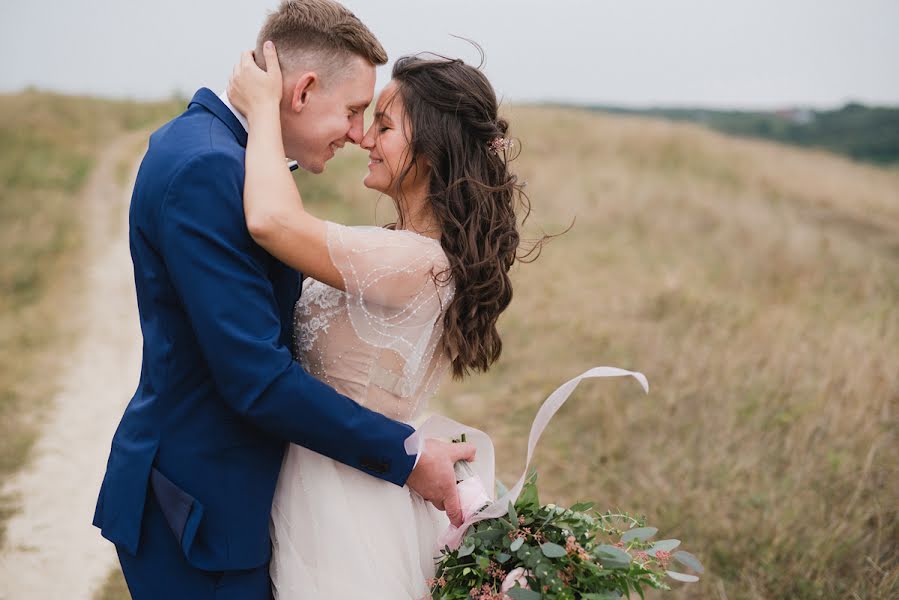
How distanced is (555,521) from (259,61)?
161cm

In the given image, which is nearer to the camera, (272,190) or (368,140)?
(272,190)

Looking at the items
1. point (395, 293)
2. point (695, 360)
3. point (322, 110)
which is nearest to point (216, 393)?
point (395, 293)

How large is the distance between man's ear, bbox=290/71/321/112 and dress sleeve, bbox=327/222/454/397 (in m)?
0.41

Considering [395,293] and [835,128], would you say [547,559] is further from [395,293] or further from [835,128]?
[835,128]

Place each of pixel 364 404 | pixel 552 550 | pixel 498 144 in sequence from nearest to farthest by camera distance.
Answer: pixel 552 550 < pixel 364 404 < pixel 498 144

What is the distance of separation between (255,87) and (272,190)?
40 centimetres

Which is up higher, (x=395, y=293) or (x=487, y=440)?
(x=395, y=293)

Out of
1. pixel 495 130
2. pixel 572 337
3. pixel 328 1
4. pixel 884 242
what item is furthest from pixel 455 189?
pixel 884 242

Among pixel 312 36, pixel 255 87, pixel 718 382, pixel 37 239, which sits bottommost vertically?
pixel 37 239

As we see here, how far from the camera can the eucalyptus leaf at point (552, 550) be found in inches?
75.9

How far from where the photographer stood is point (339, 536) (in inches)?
86.5

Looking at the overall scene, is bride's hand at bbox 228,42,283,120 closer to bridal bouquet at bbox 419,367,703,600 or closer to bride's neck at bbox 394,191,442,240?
bride's neck at bbox 394,191,442,240

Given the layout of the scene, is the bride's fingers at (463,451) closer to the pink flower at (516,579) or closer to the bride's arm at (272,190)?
the pink flower at (516,579)

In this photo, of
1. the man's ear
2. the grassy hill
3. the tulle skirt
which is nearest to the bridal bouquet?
the tulle skirt
